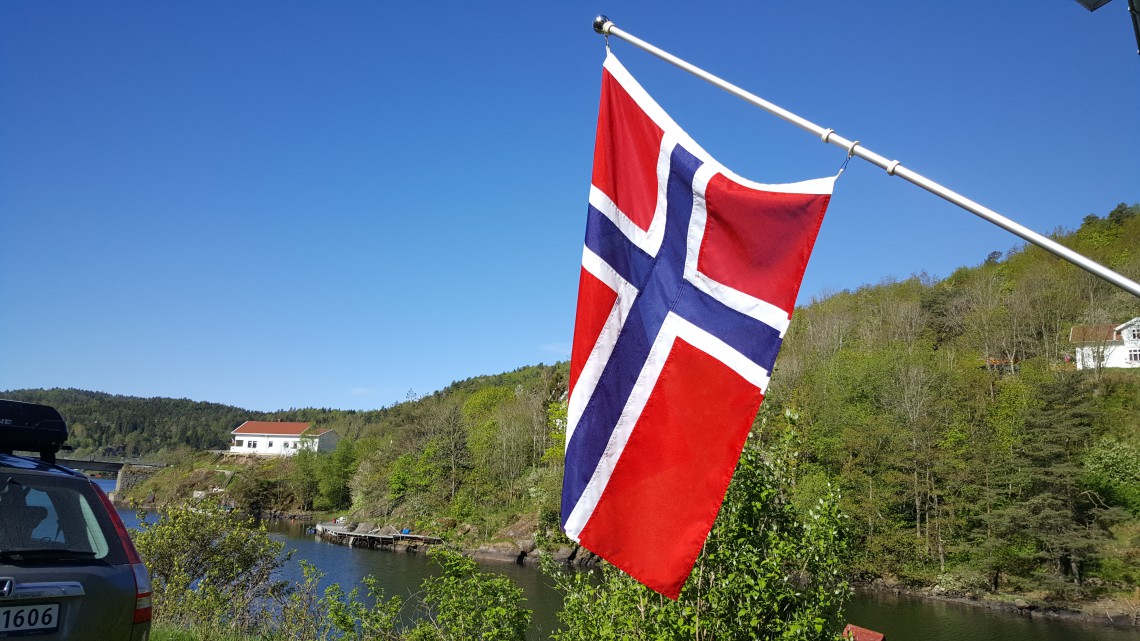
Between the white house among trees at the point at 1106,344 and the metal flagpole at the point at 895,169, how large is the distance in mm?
59398

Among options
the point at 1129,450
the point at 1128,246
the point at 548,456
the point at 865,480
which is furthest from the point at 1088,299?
the point at 548,456

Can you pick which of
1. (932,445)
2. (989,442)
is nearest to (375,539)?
(932,445)

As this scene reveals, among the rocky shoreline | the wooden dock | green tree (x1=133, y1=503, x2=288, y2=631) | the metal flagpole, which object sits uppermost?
the metal flagpole

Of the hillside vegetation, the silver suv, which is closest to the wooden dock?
the hillside vegetation

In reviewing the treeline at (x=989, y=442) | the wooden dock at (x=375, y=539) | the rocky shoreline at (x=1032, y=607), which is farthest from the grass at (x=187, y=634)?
the wooden dock at (x=375, y=539)

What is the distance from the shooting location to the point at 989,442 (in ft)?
146

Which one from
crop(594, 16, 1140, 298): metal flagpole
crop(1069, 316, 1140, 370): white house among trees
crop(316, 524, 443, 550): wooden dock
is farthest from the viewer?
crop(316, 524, 443, 550): wooden dock

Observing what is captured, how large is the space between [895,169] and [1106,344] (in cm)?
6173

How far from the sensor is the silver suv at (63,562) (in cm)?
337

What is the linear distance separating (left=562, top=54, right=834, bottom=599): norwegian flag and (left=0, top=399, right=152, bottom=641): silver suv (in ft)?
7.54

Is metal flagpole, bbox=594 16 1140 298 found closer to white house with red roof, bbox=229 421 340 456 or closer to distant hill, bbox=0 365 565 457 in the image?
distant hill, bbox=0 365 565 457

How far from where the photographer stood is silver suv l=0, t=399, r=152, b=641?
3.37 meters

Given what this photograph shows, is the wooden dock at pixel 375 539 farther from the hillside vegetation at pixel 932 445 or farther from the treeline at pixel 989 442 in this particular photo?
the treeline at pixel 989 442

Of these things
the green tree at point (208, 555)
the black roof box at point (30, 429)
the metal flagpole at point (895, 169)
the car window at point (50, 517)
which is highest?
the metal flagpole at point (895, 169)
